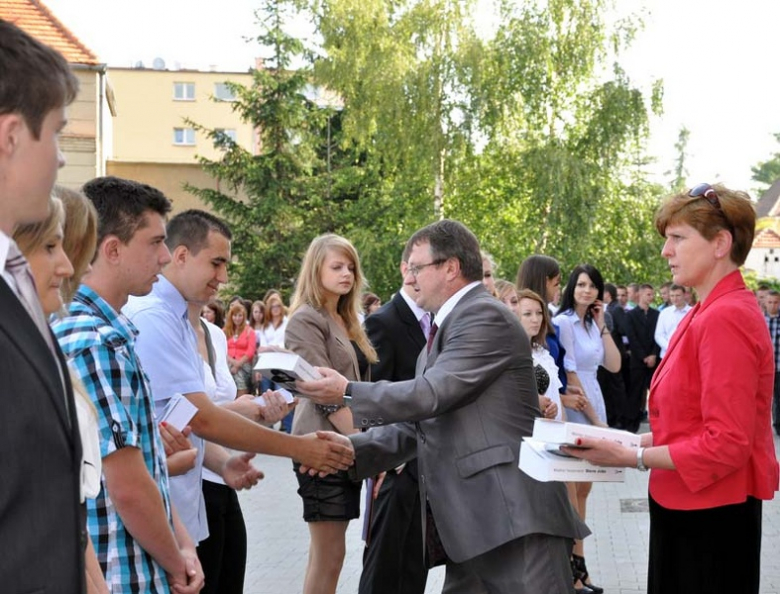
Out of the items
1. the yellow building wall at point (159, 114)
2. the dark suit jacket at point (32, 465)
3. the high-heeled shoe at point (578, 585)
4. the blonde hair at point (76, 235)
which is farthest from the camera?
the yellow building wall at point (159, 114)

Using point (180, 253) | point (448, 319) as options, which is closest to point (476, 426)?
point (448, 319)

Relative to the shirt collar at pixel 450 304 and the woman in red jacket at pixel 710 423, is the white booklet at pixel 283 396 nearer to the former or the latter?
the shirt collar at pixel 450 304

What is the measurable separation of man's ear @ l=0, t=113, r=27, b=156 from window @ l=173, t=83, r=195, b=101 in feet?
245

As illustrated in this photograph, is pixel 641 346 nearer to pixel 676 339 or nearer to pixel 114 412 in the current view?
pixel 676 339

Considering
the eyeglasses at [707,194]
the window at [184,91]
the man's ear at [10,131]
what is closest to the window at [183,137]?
the window at [184,91]

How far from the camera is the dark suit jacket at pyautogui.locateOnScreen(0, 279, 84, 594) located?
1.83 m

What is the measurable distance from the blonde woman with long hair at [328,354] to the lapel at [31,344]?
401 cm

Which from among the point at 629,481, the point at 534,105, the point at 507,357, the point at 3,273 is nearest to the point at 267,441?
the point at 507,357

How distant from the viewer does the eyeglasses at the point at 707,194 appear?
409 centimetres

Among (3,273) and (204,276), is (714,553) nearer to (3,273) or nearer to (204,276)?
(204,276)

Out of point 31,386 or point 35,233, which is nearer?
point 31,386

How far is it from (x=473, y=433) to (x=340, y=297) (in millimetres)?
2046

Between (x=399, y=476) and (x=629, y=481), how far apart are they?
25.1 feet

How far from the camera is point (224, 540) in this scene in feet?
16.1
